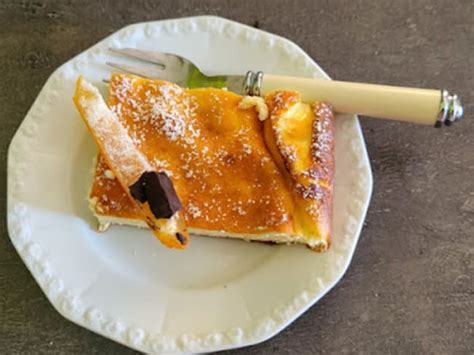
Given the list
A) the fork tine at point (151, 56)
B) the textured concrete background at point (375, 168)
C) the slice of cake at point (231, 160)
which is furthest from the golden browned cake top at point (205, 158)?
the textured concrete background at point (375, 168)

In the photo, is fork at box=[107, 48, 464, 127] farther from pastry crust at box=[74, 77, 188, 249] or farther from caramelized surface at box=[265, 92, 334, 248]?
pastry crust at box=[74, 77, 188, 249]

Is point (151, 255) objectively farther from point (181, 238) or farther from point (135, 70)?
point (135, 70)

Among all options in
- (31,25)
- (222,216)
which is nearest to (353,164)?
(222,216)

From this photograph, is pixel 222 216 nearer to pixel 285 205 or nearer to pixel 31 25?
pixel 285 205

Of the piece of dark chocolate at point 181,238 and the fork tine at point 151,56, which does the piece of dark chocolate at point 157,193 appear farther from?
the fork tine at point 151,56

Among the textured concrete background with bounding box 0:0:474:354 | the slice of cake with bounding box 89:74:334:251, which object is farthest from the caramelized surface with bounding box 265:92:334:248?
the textured concrete background with bounding box 0:0:474:354

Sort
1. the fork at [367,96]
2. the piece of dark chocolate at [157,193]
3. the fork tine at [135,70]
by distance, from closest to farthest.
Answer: the piece of dark chocolate at [157,193]
the fork at [367,96]
the fork tine at [135,70]
